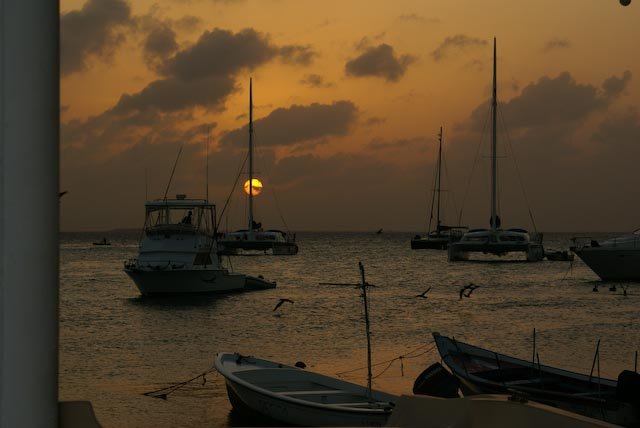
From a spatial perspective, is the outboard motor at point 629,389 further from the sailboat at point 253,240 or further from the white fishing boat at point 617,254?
the sailboat at point 253,240

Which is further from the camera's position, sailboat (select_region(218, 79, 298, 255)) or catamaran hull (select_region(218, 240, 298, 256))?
catamaran hull (select_region(218, 240, 298, 256))

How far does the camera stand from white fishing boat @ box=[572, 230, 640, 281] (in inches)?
2213

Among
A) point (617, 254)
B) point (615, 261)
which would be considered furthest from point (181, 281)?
point (615, 261)

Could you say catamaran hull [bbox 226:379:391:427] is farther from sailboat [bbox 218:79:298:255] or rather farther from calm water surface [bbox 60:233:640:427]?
sailboat [bbox 218:79:298:255]

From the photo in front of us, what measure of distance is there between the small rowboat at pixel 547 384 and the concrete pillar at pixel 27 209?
10181 mm

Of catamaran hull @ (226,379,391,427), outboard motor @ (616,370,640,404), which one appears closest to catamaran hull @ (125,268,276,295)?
catamaran hull @ (226,379,391,427)

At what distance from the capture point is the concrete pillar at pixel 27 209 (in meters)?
1.94

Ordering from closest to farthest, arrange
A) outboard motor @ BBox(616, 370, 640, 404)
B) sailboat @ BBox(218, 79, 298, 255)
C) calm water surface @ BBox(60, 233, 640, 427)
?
outboard motor @ BBox(616, 370, 640, 404), calm water surface @ BBox(60, 233, 640, 427), sailboat @ BBox(218, 79, 298, 255)

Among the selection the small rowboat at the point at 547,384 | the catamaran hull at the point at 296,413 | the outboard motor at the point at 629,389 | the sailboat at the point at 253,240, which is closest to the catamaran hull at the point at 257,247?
the sailboat at the point at 253,240

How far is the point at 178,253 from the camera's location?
140 ft

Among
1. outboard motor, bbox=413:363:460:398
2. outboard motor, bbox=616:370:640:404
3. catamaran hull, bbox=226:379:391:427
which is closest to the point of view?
outboard motor, bbox=616:370:640:404

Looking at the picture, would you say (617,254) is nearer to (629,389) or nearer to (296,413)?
(629,389)

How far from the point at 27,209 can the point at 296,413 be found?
480 inches

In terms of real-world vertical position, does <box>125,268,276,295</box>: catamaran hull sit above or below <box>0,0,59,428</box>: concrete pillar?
below
